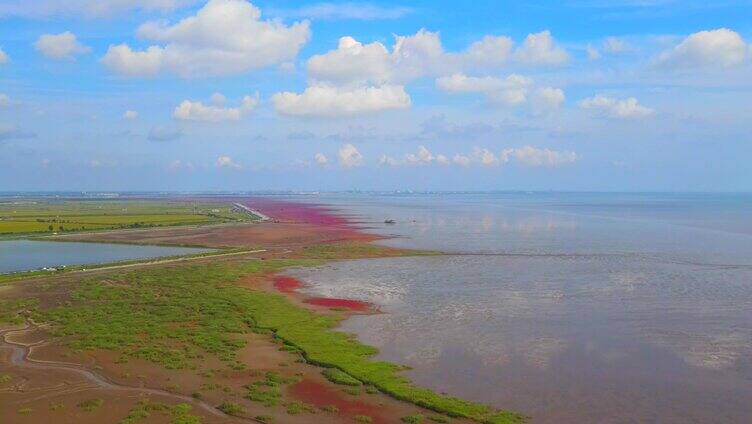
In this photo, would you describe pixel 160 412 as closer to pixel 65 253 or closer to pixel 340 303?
pixel 340 303

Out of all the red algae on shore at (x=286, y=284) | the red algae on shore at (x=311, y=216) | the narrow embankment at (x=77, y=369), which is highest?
the red algae on shore at (x=311, y=216)

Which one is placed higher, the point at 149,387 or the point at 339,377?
the point at 339,377

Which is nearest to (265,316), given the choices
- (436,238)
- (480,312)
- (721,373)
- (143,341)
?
(143,341)

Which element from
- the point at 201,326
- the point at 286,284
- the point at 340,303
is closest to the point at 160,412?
the point at 201,326

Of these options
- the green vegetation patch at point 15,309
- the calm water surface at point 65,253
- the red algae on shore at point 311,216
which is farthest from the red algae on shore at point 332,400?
the red algae on shore at point 311,216

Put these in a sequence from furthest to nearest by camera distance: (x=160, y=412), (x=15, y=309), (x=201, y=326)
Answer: (x=15, y=309) → (x=201, y=326) → (x=160, y=412)

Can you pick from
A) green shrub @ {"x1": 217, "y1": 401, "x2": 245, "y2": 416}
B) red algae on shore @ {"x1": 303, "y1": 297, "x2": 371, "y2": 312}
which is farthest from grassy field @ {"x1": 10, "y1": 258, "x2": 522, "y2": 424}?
red algae on shore @ {"x1": 303, "y1": 297, "x2": 371, "y2": 312}

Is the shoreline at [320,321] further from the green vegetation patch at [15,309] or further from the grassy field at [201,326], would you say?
the green vegetation patch at [15,309]

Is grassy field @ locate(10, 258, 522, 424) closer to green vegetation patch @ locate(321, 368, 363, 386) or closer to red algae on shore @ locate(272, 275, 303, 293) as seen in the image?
green vegetation patch @ locate(321, 368, 363, 386)
